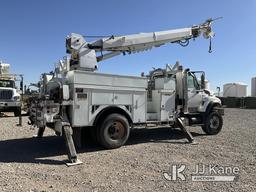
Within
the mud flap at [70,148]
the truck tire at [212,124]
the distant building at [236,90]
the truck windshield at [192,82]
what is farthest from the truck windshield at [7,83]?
the distant building at [236,90]

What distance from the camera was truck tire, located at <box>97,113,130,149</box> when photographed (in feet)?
29.7

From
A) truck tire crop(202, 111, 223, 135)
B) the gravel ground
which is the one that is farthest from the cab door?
the gravel ground

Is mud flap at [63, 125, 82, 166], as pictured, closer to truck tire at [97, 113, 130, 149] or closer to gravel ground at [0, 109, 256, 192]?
gravel ground at [0, 109, 256, 192]

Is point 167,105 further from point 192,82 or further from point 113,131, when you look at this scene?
point 113,131

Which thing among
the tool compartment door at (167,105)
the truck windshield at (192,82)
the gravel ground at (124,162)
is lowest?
the gravel ground at (124,162)

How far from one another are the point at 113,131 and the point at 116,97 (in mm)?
1009

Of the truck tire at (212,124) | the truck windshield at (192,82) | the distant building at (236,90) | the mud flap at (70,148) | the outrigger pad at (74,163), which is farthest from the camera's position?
the distant building at (236,90)

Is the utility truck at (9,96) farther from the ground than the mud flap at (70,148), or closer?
farther from the ground

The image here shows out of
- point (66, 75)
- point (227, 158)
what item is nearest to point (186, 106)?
point (227, 158)

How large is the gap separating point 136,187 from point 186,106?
6.41 metres

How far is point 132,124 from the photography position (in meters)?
9.91

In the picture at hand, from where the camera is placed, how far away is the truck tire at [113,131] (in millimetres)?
9039

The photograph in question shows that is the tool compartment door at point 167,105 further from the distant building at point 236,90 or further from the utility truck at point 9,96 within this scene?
the distant building at point 236,90

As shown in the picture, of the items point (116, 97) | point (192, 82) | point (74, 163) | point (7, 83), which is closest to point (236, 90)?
point (7, 83)
